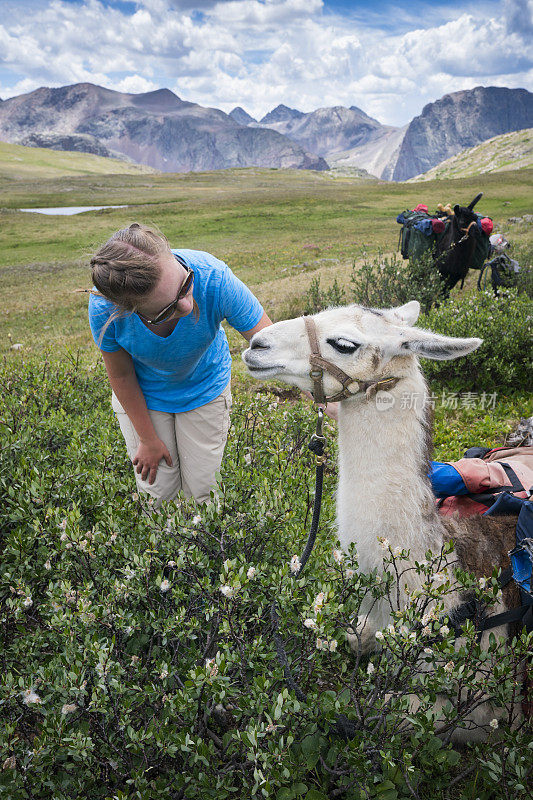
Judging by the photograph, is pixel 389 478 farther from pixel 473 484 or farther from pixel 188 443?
pixel 188 443

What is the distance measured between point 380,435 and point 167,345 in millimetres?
1450

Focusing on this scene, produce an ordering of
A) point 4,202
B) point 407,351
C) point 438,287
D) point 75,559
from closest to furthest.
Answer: point 407,351 < point 75,559 < point 438,287 < point 4,202

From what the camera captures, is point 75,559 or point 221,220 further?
point 221,220

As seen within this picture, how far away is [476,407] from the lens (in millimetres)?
6906

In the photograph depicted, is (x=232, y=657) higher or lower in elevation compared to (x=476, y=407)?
higher

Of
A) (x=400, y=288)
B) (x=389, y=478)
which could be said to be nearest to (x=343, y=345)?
(x=389, y=478)

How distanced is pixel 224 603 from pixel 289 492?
1323 millimetres

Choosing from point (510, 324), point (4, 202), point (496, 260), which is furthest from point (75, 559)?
point (4, 202)

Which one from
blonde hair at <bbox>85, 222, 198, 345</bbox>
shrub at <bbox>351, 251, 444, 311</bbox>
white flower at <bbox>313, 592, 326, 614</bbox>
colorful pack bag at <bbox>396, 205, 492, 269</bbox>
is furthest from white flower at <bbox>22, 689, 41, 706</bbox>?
colorful pack bag at <bbox>396, 205, 492, 269</bbox>

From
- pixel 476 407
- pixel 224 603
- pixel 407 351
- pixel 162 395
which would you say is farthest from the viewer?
pixel 476 407

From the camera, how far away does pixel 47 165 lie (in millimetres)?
129000

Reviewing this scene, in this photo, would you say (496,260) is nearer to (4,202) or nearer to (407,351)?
(407,351)

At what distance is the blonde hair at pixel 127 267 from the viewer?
243 centimetres

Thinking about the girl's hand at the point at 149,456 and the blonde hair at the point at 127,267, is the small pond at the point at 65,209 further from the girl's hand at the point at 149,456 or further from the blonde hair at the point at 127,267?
the blonde hair at the point at 127,267
